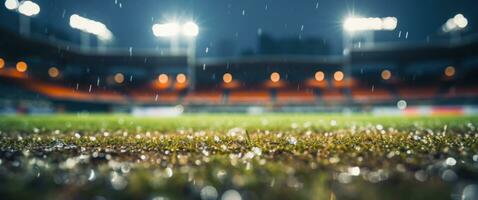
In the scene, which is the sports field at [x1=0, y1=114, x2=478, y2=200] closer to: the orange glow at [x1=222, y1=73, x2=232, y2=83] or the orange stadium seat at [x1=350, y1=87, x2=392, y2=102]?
the orange stadium seat at [x1=350, y1=87, x2=392, y2=102]

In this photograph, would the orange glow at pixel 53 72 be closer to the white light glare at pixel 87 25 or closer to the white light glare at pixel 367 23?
the white light glare at pixel 87 25

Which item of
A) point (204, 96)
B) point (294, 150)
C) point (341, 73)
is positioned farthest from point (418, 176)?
point (341, 73)

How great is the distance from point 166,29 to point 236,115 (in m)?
16.4

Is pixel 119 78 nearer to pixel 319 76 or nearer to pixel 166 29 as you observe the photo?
pixel 166 29

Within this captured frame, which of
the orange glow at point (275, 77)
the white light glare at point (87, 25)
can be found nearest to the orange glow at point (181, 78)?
the white light glare at point (87, 25)

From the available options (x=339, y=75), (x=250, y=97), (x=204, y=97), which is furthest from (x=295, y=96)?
(x=204, y=97)

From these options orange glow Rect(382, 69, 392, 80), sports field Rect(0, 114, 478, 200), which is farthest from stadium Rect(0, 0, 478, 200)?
orange glow Rect(382, 69, 392, 80)

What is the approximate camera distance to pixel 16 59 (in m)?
32.3

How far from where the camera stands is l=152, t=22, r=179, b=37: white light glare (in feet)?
110

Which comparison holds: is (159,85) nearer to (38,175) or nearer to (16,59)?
(16,59)

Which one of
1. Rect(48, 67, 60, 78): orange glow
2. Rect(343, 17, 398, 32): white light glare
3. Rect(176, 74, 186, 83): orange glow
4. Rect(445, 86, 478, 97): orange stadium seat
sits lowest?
Rect(445, 86, 478, 97): orange stadium seat

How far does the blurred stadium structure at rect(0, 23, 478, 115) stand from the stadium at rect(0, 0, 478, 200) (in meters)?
0.18

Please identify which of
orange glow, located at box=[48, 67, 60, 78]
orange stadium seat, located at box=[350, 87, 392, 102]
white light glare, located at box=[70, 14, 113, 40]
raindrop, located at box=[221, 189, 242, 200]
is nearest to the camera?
raindrop, located at box=[221, 189, 242, 200]

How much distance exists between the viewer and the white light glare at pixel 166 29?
3362 centimetres
